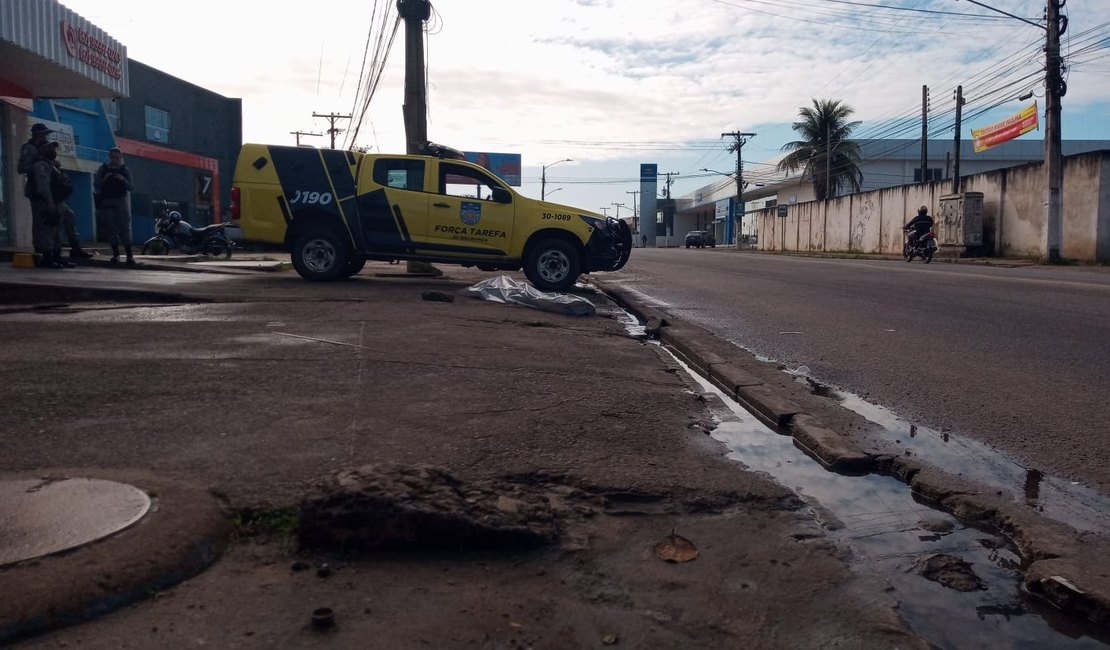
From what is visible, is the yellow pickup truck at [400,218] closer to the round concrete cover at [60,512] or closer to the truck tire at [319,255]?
the truck tire at [319,255]

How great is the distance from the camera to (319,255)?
1183cm

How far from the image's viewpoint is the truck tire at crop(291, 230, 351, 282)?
1177 cm

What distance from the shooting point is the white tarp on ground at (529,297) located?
9610 millimetres

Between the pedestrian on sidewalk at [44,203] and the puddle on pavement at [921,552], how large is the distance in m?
10.4

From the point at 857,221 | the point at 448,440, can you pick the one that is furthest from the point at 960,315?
the point at 857,221

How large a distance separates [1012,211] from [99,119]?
30.5 metres

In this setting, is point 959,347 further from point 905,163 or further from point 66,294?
point 905,163

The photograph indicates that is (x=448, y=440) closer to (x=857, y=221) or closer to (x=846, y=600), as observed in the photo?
(x=846, y=600)

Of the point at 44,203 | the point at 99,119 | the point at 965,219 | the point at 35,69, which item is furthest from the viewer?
the point at 99,119

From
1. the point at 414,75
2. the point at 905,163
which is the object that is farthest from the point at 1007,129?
the point at 414,75

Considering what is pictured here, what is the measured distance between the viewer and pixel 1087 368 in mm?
6375

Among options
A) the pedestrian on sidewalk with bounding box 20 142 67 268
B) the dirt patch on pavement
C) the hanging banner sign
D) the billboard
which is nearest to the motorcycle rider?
the hanging banner sign

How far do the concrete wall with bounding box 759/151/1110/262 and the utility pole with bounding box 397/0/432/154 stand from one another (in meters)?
19.1

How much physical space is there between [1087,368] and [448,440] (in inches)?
196
